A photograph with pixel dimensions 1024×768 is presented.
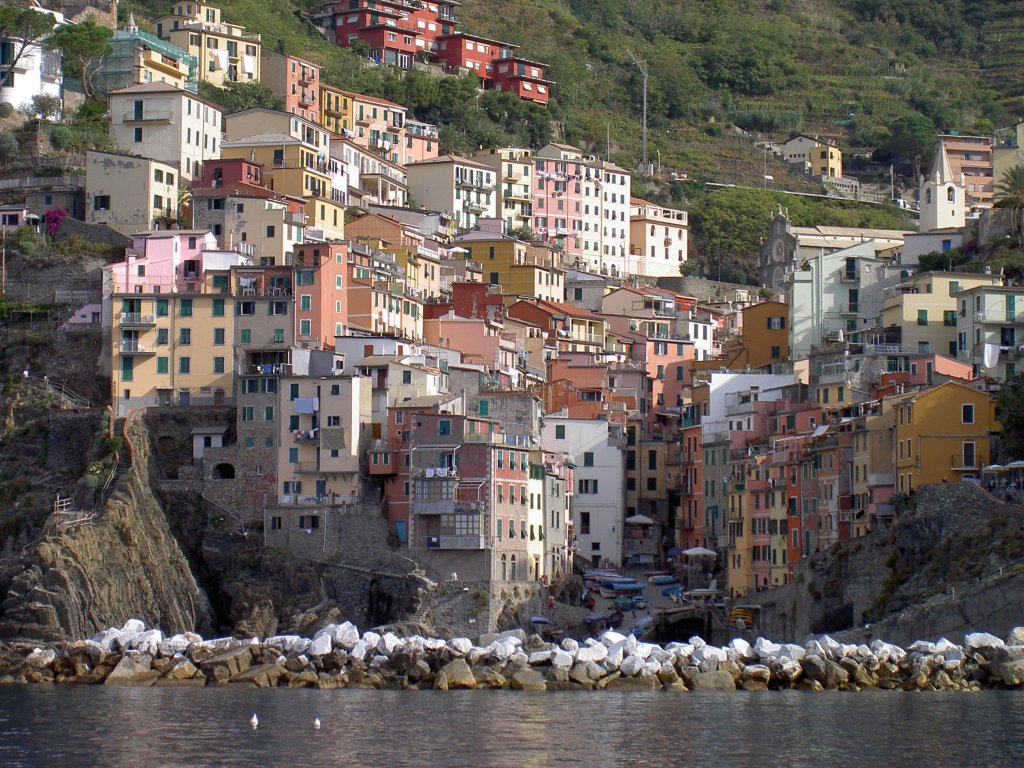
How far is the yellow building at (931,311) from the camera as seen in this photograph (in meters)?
109

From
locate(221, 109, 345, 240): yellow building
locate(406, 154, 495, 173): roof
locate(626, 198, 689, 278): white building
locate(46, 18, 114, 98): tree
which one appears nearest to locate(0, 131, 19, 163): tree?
locate(46, 18, 114, 98): tree

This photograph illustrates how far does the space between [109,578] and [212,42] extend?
62.3 meters

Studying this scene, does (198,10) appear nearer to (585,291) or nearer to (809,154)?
(585,291)

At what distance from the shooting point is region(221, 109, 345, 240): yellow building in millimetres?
119438

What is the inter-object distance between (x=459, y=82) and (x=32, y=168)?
5374 centimetres

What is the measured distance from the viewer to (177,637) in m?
86.9

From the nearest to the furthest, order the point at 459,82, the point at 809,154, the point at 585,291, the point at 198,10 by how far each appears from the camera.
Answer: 1. the point at 585,291
2. the point at 198,10
3. the point at 459,82
4. the point at 809,154

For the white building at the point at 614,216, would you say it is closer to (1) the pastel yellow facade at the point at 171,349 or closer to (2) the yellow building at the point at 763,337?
(2) the yellow building at the point at 763,337

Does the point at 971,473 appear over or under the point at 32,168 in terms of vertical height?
under

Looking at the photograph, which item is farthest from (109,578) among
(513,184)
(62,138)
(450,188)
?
(513,184)

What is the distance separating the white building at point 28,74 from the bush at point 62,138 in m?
5.04

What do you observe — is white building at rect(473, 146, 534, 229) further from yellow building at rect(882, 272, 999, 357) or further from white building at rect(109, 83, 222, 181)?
yellow building at rect(882, 272, 999, 357)

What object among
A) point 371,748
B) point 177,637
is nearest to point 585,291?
point 177,637

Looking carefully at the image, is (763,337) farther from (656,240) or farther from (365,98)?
(365,98)
